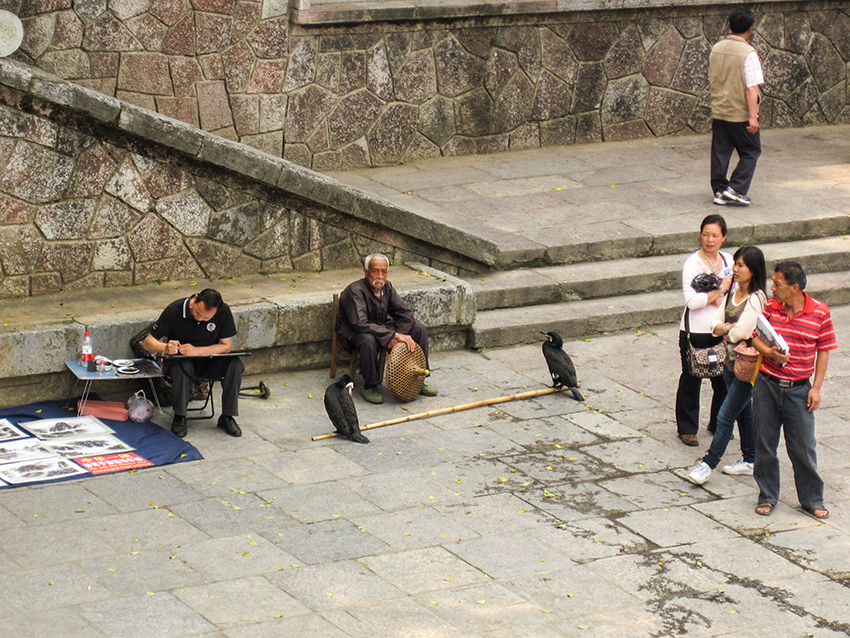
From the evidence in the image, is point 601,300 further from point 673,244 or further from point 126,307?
point 126,307

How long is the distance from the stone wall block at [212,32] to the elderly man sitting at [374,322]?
383 centimetres

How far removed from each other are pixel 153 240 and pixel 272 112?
327cm

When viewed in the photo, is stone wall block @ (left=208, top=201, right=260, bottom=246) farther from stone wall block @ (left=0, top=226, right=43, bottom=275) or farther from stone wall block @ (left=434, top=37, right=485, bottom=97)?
stone wall block @ (left=434, top=37, right=485, bottom=97)

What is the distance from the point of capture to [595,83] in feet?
46.9

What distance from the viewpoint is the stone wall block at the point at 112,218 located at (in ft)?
30.5

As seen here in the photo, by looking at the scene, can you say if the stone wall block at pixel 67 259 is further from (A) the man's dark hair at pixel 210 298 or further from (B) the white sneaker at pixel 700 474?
(B) the white sneaker at pixel 700 474

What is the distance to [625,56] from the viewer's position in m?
14.4

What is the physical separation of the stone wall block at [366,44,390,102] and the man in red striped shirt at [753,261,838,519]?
261 inches

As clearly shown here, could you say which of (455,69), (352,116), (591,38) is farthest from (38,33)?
(591,38)

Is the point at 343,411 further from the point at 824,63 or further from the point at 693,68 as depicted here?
the point at 824,63

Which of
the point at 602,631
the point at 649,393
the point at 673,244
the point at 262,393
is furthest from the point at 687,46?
the point at 602,631

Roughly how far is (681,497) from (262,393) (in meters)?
3.15

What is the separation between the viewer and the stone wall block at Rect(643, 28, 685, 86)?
47.6ft

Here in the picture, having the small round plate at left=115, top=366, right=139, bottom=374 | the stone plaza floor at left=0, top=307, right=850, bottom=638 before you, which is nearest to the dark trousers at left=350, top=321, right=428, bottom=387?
the stone plaza floor at left=0, top=307, right=850, bottom=638
